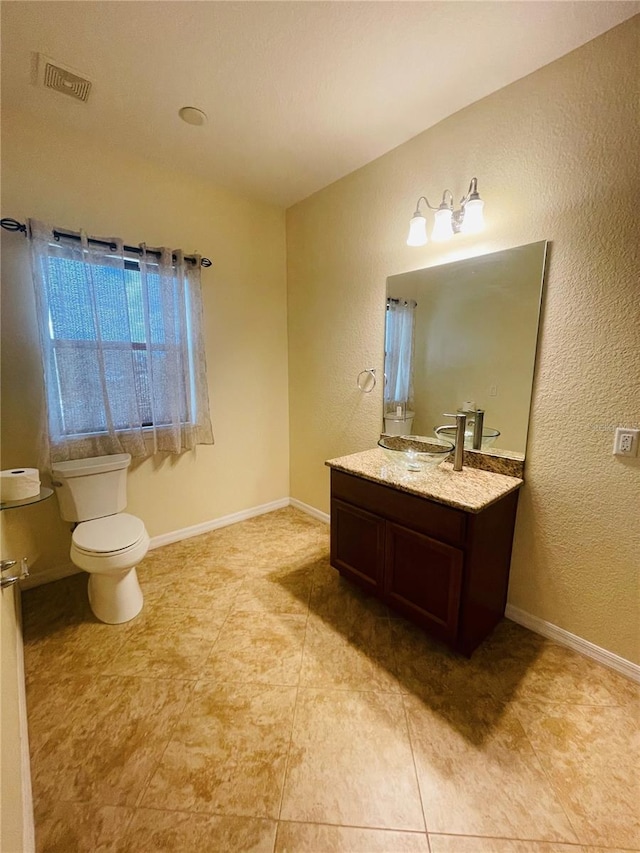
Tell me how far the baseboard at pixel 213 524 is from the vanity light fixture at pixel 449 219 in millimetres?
2325

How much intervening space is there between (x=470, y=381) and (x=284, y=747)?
1811 mm

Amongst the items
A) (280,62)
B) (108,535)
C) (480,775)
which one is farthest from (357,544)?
(280,62)

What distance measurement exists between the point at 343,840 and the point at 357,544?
1.08 metres

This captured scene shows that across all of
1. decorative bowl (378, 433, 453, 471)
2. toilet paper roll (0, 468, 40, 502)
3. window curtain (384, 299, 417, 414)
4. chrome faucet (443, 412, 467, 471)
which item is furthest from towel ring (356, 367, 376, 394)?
toilet paper roll (0, 468, 40, 502)

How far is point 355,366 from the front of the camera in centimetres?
251

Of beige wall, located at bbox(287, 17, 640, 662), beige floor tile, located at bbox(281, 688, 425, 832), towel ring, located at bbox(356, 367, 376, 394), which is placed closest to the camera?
beige floor tile, located at bbox(281, 688, 425, 832)

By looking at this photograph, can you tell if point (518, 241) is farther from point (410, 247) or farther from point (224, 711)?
point (224, 711)

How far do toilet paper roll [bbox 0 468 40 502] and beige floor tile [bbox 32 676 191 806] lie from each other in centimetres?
85

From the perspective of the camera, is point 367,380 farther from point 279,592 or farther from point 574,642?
point 574,642

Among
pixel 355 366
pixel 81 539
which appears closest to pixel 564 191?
pixel 355 366

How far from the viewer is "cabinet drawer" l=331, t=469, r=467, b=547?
1471 mm

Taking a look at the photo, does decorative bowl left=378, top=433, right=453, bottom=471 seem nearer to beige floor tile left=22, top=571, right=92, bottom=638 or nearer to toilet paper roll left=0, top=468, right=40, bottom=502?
toilet paper roll left=0, top=468, right=40, bottom=502

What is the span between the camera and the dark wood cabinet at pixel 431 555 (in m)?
1.48

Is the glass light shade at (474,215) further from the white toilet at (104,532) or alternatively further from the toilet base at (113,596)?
the toilet base at (113,596)
